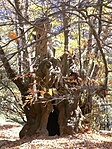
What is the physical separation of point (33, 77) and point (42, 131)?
1156 millimetres

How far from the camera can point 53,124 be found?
5.98 meters

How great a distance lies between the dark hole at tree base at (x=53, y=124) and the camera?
5.92 meters

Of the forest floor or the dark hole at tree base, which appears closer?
the forest floor

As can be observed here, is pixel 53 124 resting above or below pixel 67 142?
above

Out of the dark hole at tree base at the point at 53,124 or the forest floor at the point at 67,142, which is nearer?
the forest floor at the point at 67,142

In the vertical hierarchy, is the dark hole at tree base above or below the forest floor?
above

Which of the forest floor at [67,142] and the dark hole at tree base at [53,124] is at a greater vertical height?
the dark hole at tree base at [53,124]

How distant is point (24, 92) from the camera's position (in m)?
5.78

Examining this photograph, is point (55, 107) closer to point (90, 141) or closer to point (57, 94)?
point (57, 94)

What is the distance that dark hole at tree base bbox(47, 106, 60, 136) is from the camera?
19.4 feet

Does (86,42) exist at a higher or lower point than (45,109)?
higher

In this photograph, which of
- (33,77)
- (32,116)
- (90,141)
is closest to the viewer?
(90,141)

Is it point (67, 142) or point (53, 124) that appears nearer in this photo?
point (67, 142)

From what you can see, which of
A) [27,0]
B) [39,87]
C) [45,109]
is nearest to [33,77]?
[39,87]
